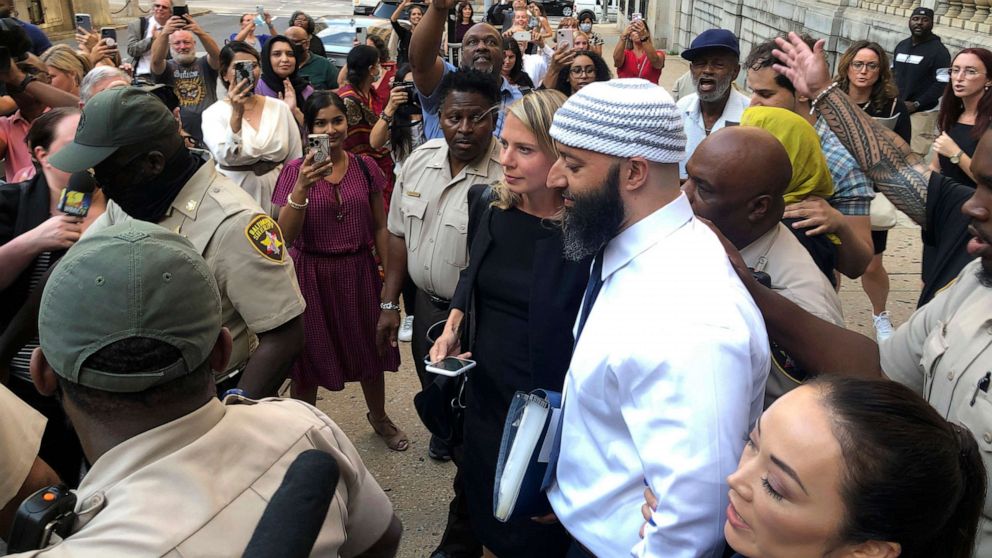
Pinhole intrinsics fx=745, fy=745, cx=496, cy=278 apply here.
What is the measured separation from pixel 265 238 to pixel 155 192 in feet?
1.26

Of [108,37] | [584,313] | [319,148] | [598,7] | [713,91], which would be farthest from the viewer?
[598,7]

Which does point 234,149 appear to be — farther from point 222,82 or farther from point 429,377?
point 429,377

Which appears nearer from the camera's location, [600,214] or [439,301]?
[600,214]

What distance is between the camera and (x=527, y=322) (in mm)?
2686

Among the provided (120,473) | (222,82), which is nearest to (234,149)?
(222,82)

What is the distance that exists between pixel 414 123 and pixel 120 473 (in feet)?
15.0

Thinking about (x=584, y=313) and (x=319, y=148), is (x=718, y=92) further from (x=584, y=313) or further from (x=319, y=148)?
(x=584, y=313)

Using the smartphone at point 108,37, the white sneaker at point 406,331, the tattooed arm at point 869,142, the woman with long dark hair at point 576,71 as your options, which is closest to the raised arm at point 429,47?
the woman with long dark hair at point 576,71

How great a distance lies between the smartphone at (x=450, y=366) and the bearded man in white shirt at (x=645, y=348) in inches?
25.2

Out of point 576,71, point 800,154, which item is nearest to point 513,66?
point 576,71

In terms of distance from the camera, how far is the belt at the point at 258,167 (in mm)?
4945

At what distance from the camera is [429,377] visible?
3.06m

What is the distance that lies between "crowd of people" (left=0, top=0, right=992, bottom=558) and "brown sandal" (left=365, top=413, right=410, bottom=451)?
0.7 inches

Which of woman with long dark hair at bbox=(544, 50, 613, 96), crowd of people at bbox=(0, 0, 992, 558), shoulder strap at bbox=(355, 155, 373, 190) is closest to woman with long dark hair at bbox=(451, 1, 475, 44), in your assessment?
woman with long dark hair at bbox=(544, 50, 613, 96)
